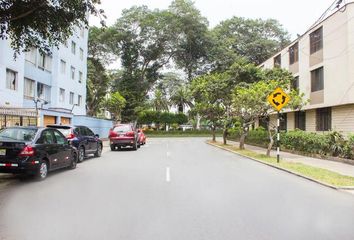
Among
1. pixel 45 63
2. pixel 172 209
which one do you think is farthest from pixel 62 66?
pixel 172 209

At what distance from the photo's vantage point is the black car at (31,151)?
33.0ft

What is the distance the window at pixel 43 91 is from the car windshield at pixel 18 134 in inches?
805

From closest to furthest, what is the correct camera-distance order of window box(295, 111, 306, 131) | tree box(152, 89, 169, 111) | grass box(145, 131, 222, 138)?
window box(295, 111, 306, 131) → grass box(145, 131, 222, 138) → tree box(152, 89, 169, 111)

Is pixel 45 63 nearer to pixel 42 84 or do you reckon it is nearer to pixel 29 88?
pixel 42 84

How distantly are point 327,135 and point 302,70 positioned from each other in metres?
10.2

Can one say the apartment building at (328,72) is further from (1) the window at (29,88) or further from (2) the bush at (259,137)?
(1) the window at (29,88)

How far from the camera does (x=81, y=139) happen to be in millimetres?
16594

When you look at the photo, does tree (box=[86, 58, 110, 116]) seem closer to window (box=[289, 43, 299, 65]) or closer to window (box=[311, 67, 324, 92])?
window (box=[289, 43, 299, 65])

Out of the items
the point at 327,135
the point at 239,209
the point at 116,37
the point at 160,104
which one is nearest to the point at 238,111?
the point at 327,135

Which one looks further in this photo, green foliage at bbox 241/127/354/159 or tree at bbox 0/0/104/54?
green foliage at bbox 241/127/354/159

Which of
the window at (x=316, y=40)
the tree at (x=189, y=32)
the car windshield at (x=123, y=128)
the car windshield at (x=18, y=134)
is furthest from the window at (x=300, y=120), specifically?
the tree at (x=189, y=32)

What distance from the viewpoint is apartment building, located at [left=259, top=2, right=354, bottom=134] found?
21391 millimetres

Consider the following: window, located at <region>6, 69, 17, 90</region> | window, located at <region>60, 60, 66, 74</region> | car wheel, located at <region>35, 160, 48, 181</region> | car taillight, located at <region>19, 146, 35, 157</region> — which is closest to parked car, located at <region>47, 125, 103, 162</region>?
car wheel, located at <region>35, 160, 48, 181</region>

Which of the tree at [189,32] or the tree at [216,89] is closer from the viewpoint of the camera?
the tree at [216,89]
